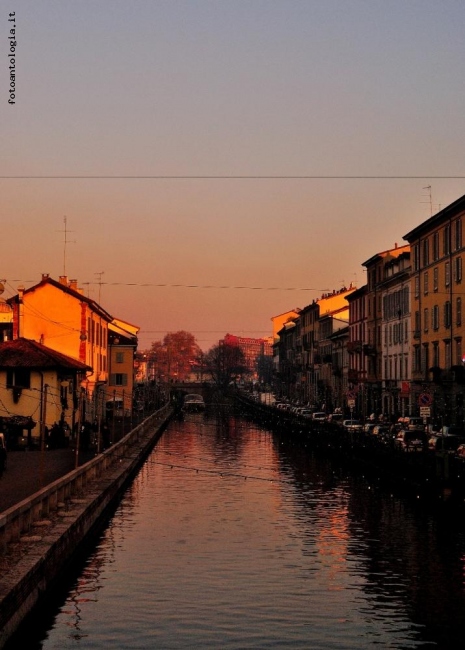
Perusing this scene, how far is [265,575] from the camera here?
26.9 metres

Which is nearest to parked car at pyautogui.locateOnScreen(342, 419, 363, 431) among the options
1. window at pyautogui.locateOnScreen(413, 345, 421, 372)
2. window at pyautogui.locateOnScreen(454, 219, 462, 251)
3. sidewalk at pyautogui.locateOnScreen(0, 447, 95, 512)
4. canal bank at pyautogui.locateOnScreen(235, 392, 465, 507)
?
canal bank at pyautogui.locateOnScreen(235, 392, 465, 507)

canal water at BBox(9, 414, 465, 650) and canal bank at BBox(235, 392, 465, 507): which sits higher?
canal bank at BBox(235, 392, 465, 507)

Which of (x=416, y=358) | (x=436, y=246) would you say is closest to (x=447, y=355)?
(x=436, y=246)

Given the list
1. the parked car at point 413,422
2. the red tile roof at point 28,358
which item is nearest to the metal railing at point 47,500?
the red tile roof at point 28,358

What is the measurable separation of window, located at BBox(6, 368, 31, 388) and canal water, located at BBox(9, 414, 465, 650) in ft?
42.2

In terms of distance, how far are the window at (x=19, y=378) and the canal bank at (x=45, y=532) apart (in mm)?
16627

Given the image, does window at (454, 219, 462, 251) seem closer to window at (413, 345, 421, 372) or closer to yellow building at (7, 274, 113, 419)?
window at (413, 345, 421, 372)

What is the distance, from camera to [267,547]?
31375 millimetres

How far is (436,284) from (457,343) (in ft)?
26.1

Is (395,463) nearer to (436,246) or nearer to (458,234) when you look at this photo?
(458,234)

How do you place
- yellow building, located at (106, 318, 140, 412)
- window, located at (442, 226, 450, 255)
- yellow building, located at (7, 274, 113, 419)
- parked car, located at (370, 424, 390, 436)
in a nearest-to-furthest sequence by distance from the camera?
1. parked car, located at (370, 424, 390, 436)
2. window, located at (442, 226, 450, 255)
3. yellow building, located at (7, 274, 113, 419)
4. yellow building, located at (106, 318, 140, 412)

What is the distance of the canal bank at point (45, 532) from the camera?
20.1 meters

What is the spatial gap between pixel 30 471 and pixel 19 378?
61.9ft

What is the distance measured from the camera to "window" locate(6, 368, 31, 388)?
59219 millimetres
